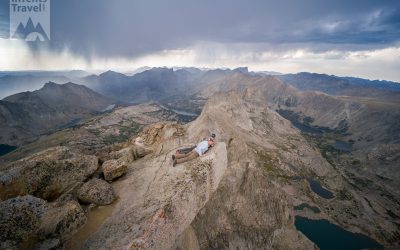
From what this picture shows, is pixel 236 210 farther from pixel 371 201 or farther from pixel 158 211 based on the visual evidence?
Answer: pixel 371 201

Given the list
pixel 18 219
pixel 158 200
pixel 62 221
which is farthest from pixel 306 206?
pixel 18 219

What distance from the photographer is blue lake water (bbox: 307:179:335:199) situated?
14312 cm

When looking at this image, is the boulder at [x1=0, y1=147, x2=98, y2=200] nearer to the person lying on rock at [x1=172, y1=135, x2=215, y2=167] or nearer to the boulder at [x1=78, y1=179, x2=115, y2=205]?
the boulder at [x1=78, y1=179, x2=115, y2=205]

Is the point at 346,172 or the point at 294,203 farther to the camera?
the point at 346,172

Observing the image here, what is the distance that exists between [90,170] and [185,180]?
38.2 ft

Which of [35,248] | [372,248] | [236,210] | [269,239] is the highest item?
[35,248]

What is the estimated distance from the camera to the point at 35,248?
19.0 meters

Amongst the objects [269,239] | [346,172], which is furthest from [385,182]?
[269,239]

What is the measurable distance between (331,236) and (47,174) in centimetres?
12247

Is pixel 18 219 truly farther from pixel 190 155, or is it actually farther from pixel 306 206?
pixel 306 206

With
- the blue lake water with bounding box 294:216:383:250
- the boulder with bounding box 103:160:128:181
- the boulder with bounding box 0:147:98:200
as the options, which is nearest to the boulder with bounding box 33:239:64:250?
the boulder with bounding box 0:147:98:200

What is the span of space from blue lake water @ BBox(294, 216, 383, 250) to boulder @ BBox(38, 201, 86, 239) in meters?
113

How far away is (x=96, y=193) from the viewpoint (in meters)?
26.3

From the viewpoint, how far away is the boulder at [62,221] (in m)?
20.6
